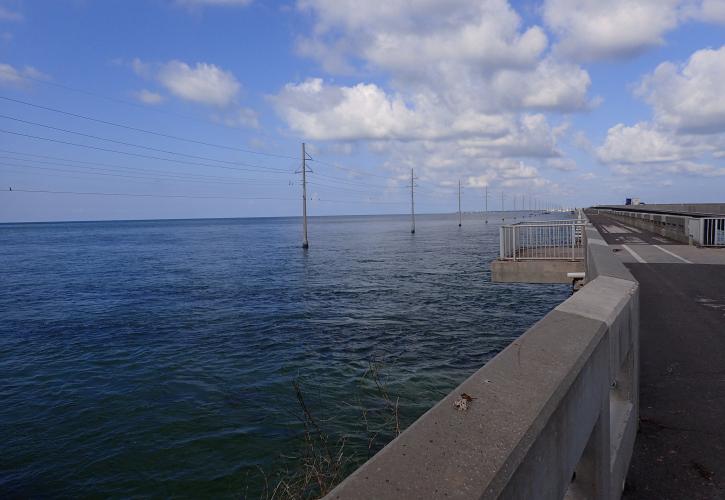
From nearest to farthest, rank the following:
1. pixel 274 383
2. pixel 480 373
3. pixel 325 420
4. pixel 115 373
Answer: pixel 480 373 → pixel 325 420 → pixel 274 383 → pixel 115 373

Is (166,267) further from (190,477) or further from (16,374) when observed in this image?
(190,477)

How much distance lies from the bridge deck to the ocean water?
428 cm

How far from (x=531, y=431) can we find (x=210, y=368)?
1186cm

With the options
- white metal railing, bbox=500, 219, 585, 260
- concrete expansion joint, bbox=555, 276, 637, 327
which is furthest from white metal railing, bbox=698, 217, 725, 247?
concrete expansion joint, bbox=555, 276, 637, 327

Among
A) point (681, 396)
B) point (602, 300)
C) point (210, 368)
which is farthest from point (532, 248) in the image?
point (602, 300)

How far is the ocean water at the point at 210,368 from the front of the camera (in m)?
8.02

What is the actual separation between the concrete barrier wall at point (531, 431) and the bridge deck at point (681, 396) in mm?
286

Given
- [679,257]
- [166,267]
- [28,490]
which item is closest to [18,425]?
[28,490]

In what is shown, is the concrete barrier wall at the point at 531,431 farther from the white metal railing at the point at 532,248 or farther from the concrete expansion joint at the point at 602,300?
the white metal railing at the point at 532,248

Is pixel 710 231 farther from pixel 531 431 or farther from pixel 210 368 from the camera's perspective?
pixel 531 431

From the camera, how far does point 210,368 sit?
41.9ft

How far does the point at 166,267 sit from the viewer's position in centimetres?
4172

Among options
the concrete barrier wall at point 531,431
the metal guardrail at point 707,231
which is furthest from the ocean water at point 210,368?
the metal guardrail at point 707,231

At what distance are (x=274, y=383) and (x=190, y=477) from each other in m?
3.99
